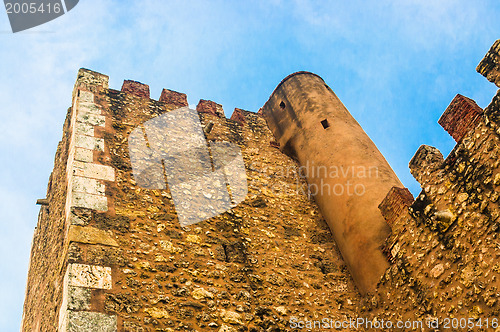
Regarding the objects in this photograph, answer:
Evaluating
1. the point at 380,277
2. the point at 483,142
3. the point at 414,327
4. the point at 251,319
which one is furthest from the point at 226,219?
the point at 483,142

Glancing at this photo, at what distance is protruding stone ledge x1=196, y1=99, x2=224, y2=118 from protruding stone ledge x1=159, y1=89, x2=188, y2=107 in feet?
1.05

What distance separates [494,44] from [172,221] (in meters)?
4.31

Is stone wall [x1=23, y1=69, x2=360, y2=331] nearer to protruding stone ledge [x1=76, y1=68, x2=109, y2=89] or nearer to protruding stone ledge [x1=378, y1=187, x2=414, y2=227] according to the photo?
protruding stone ledge [x1=76, y1=68, x2=109, y2=89]

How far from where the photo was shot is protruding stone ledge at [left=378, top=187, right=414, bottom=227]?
224 inches

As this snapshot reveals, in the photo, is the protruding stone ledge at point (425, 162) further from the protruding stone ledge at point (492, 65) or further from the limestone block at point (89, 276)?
the limestone block at point (89, 276)

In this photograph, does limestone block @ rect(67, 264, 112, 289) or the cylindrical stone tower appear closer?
limestone block @ rect(67, 264, 112, 289)

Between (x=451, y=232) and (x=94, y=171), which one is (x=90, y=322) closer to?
(x=94, y=171)

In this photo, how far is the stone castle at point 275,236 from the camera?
463 cm

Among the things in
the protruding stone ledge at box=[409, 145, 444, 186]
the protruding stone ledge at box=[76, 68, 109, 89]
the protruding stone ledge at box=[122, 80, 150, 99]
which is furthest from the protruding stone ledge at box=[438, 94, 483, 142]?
the protruding stone ledge at box=[76, 68, 109, 89]

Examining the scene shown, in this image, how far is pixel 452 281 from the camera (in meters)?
4.68

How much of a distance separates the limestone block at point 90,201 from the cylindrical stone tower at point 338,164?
130 inches

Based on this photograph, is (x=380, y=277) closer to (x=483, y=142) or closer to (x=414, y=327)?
(x=414, y=327)

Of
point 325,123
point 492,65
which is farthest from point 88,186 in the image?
point 492,65

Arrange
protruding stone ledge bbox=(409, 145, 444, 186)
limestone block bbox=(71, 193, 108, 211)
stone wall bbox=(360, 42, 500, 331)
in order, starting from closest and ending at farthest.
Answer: stone wall bbox=(360, 42, 500, 331) → limestone block bbox=(71, 193, 108, 211) → protruding stone ledge bbox=(409, 145, 444, 186)
